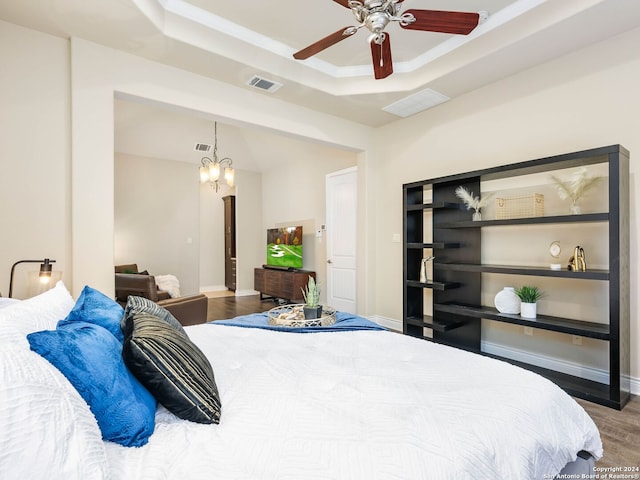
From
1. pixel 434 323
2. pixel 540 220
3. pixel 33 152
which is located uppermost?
pixel 33 152

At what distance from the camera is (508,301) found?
10.3ft

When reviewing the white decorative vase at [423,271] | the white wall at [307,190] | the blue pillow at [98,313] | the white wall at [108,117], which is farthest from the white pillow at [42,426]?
the white wall at [307,190]

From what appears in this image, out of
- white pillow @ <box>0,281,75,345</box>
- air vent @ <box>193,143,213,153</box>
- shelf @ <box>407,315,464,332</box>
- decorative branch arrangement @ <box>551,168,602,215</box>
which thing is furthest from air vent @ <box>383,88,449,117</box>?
air vent @ <box>193,143,213,153</box>

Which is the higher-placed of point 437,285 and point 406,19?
point 406,19

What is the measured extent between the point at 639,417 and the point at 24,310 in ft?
11.4

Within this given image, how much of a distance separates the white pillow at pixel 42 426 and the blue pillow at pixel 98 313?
1.75 ft

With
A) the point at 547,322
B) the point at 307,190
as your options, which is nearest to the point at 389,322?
the point at 547,322

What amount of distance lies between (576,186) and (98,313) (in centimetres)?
326

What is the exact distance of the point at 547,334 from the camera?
10.4ft

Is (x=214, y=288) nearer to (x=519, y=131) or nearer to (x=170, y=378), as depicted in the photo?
(x=519, y=131)

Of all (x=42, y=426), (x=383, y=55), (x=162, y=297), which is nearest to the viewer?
(x=42, y=426)

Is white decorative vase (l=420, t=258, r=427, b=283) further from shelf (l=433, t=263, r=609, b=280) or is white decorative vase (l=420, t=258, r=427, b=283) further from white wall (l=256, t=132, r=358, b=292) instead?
white wall (l=256, t=132, r=358, b=292)

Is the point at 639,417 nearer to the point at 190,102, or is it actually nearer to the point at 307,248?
the point at 190,102

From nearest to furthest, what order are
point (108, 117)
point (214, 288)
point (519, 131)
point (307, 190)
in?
point (108, 117)
point (519, 131)
point (307, 190)
point (214, 288)
